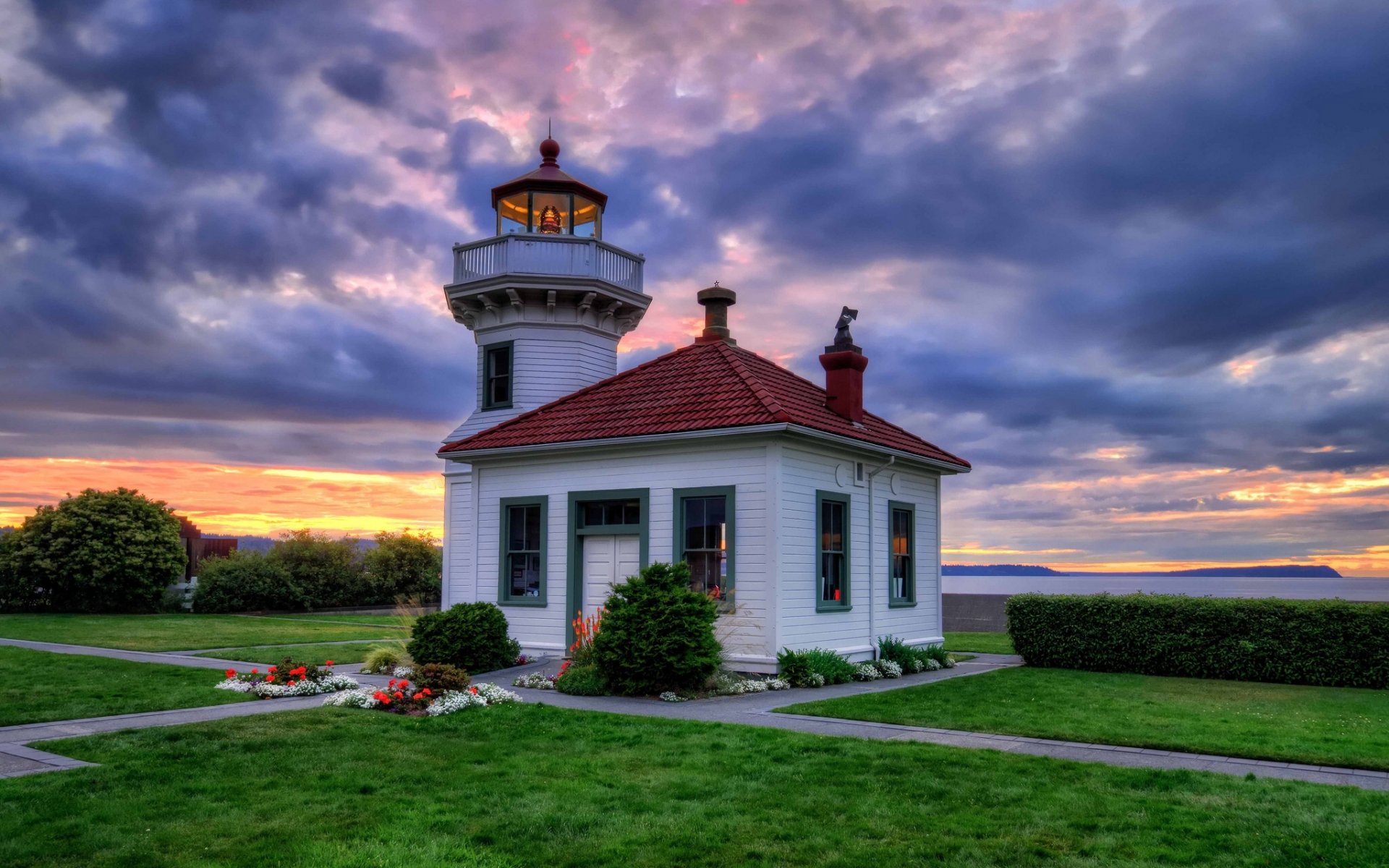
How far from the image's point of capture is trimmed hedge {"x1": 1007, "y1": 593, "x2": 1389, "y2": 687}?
1435cm

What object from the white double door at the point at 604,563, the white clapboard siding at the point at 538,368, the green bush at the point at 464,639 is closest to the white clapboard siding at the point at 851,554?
the white double door at the point at 604,563

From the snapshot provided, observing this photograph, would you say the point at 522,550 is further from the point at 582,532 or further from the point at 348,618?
the point at 348,618

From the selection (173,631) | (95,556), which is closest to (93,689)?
(173,631)

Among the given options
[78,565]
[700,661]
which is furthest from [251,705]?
[78,565]

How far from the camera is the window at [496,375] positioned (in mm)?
20234

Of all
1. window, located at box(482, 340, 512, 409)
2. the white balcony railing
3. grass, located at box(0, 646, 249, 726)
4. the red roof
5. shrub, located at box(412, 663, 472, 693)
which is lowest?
grass, located at box(0, 646, 249, 726)

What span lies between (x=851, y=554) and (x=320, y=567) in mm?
23877

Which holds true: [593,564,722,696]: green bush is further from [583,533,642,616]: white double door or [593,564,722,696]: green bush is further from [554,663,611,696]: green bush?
[583,533,642,616]: white double door

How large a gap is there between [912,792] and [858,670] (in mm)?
7674

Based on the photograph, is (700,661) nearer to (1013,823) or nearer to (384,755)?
(384,755)

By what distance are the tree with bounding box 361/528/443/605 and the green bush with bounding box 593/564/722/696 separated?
75.8 feet

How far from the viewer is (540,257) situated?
20250 millimetres

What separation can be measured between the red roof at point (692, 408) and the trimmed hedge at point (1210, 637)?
346 cm

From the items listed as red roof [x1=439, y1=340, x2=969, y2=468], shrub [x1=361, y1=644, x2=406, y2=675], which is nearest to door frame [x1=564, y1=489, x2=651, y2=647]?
red roof [x1=439, y1=340, x2=969, y2=468]
